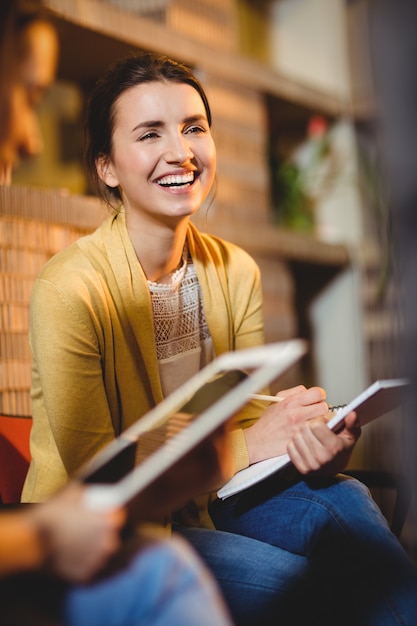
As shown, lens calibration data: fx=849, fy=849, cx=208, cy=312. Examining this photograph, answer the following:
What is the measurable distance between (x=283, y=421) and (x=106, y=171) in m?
0.59

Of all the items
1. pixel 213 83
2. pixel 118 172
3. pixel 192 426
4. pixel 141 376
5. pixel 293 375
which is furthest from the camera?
pixel 293 375

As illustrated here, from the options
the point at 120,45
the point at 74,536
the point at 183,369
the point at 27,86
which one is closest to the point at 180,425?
the point at 74,536

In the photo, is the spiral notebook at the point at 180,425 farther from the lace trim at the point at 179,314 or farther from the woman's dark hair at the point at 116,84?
the woman's dark hair at the point at 116,84

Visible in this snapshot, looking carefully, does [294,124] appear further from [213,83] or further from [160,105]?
[160,105]

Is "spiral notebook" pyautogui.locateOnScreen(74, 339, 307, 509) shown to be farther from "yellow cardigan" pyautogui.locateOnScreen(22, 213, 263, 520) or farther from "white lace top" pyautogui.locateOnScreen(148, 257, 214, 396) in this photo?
"white lace top" pyautogui.locateOnScreen(148, 257, 214, 396)

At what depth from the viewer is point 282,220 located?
3.59m

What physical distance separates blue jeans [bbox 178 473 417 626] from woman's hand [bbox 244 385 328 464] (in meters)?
0.09

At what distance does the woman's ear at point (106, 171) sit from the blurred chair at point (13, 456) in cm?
48

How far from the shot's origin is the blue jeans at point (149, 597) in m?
0.76

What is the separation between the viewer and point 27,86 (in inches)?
76.2

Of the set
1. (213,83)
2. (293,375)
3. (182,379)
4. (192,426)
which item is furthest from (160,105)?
(293,375)

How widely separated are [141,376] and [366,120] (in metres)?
2.62

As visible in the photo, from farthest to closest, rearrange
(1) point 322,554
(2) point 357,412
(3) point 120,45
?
(3) point 120,45, (1) point 322,554, (2) point 357,412

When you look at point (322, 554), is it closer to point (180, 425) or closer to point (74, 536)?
point (180, 425)
